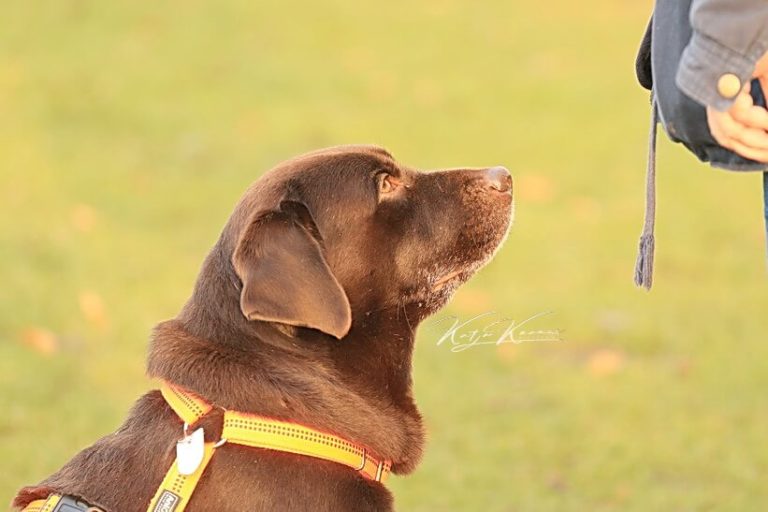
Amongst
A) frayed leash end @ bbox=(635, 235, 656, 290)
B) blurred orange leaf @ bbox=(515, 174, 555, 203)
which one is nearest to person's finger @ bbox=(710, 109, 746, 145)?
frayed leash end @ bbox=(635, 235, 656, 290)

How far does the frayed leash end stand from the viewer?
11.8ft

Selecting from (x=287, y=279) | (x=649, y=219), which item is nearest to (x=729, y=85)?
(x=649, y=219)

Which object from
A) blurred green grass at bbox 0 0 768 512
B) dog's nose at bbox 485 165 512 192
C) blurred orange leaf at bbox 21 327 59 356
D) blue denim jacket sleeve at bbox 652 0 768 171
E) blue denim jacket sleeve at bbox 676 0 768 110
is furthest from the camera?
blurred orange leaf at bbox 21 327 59 356

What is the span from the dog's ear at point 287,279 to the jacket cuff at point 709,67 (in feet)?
3.57

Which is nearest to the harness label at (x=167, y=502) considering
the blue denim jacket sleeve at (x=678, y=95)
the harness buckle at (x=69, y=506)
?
the harness buckle at (x=69, y=506)

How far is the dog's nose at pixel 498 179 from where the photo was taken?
161 inches

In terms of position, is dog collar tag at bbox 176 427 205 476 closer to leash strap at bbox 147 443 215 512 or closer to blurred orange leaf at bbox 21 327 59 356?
leash strap at bbox 147 443 215 512

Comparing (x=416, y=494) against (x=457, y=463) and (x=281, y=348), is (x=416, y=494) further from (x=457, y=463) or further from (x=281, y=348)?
(x=281, y=348)

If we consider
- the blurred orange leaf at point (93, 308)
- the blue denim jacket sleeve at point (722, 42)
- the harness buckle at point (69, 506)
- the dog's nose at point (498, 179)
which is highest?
the blue denim jacket sleeve at point (722, 42)

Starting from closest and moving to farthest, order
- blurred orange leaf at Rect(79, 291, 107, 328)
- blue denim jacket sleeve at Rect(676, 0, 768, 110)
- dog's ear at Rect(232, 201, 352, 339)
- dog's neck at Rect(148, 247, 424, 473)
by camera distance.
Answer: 1. blue denim jacket sleeve at Rect(676, 0, 768, 110)
2. dog's ear at Rect(232, 201, 352, 339)
3. dog's neck at Rect(148, 247, 424, 473)
4. blurred orange leaf at Rect(79, 291, 107, 328)

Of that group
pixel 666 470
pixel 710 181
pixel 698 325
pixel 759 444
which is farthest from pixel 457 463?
pixel 710 181

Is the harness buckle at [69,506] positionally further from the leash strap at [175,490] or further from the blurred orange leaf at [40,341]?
the blurred orange leaf at [40,341]

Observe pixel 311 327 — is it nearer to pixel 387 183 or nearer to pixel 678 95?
pixel 387 183

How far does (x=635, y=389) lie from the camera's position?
7168 millimetres
